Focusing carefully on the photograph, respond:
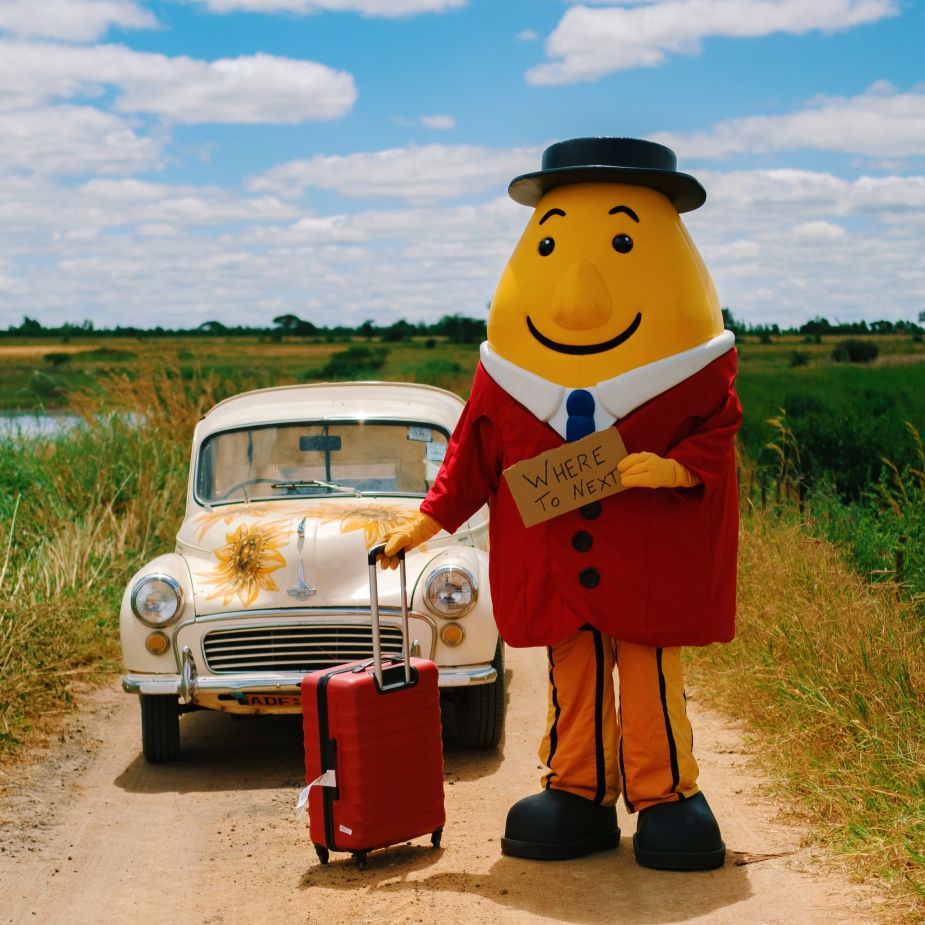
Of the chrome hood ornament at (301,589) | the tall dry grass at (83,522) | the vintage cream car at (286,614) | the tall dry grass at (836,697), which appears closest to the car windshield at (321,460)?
the vintage cream car at (286,614)

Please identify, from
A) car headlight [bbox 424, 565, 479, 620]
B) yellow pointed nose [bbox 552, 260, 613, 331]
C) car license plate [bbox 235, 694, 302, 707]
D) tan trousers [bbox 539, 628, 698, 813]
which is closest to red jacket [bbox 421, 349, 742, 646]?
tan trousers [bbox 539, 628, 698, 813]

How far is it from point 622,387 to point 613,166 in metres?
0.75

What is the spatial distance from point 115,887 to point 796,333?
51917 mm

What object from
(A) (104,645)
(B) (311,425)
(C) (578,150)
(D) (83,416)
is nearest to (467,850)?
(C) (578,150)

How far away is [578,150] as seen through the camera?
171 inches

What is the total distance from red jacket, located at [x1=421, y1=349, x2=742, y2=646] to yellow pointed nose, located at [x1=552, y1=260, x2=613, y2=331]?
335mm

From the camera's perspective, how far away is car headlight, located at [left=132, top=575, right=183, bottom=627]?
583cm

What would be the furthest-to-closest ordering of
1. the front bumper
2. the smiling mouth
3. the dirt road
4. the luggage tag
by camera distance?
the front bumper, the luggage tag, the smiling mouth, the dirt road

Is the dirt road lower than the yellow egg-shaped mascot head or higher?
lower

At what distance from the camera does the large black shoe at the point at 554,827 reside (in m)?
4.37

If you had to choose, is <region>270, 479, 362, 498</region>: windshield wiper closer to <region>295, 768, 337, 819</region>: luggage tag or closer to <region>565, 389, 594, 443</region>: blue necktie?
<region>295, 768, 337, 819</region>: luggage tag

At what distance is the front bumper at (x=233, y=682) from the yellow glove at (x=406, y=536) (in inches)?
49.9

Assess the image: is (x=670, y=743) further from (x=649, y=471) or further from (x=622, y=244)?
(x=622, y=244)

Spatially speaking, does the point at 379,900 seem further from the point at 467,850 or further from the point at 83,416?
the point at 83,416
